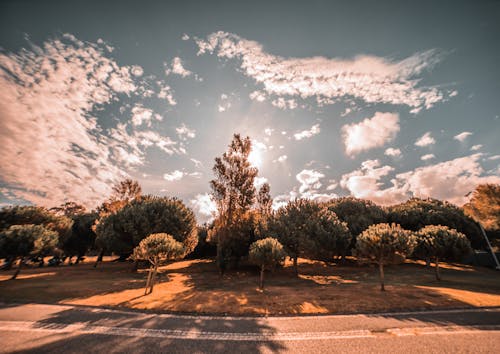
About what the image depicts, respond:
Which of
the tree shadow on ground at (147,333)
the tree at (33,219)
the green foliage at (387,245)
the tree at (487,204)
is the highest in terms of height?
the tree at (487,204)

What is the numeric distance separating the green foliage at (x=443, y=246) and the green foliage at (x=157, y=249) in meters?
30.5

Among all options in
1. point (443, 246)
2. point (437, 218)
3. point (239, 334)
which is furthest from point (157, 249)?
point (437, 218)

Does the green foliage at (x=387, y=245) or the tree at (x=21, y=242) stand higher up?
the green foliage at (x=387, y=245)

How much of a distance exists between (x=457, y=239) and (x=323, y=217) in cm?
1753

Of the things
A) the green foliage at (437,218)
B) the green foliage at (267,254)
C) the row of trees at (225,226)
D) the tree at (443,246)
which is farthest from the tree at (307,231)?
the green foliage at (437,218)

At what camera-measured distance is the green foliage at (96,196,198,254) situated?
113 feet

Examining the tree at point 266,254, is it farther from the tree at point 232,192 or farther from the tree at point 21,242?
the tree at point 21,242

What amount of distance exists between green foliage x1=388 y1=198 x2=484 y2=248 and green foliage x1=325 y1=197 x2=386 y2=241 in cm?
462

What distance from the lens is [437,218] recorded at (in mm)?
45594

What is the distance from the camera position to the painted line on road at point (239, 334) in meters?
9.59

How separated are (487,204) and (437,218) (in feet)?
97.0

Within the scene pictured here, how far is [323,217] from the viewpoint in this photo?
122 ft

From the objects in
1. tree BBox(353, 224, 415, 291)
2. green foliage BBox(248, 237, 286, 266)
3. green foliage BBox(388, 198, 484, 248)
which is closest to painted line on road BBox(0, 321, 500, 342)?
tree BBox(353, 224, 415, 291)

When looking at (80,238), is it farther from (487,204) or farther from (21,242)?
(487,204)
